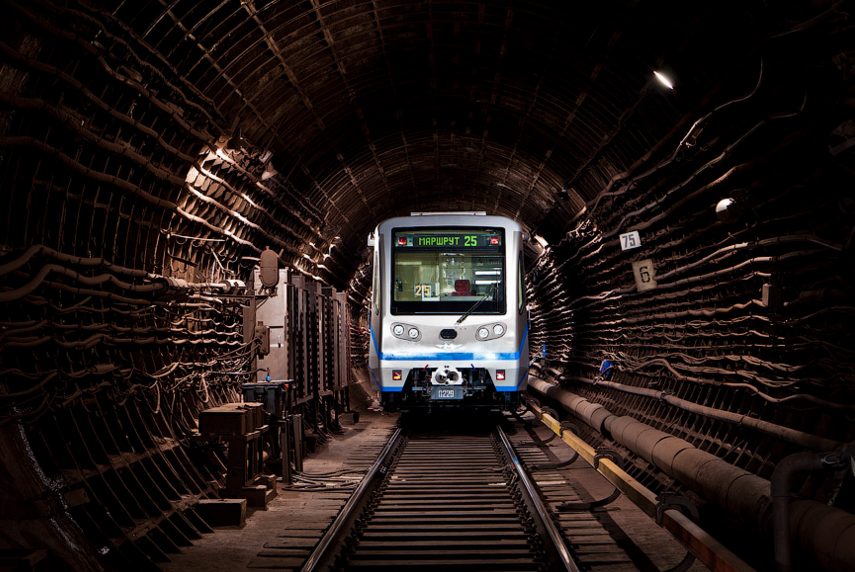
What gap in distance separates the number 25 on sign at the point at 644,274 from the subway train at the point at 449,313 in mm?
2149

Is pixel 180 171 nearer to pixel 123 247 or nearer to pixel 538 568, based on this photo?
pixel 123 247

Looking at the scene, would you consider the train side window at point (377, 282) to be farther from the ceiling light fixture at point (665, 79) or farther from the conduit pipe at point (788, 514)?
the conduit pipe at point (788, 514)

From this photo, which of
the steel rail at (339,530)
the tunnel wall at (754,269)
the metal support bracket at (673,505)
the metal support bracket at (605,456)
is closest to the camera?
the metal support bracket at (673,505)

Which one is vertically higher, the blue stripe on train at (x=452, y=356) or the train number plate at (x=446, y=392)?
the blue stripe on train at (x=452, y=356)

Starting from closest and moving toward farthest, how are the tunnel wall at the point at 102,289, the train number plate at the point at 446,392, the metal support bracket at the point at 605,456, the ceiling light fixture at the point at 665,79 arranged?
the tunnel wall at the point at 102,289 → the metal support bracket at the point at 605,456 → the ceiling light fixture at the point at 665,79 → the train number plate at the point at 446,392

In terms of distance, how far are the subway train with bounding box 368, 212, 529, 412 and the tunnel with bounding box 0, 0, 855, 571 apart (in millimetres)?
1782

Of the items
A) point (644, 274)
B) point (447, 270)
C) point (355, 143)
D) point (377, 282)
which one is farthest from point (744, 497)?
point (355, 143)

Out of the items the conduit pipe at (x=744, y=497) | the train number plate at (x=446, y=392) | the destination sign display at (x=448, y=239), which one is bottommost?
the conduit pipe at (x=744, y=497)

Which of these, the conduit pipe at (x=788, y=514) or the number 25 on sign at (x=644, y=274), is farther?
Answer: the number 25 on sign at (x=644, y=274)

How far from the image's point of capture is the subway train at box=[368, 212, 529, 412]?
13750 millimetres

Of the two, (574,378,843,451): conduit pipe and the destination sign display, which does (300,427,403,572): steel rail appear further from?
the destination sign display

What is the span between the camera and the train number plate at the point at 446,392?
13695mm

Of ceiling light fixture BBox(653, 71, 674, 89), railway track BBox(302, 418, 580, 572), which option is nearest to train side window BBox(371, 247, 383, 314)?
railway track BBox(302, 418, 580, 572)

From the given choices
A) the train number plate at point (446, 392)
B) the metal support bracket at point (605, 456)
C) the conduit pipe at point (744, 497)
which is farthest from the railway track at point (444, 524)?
the train number plate at point (446, 392)
